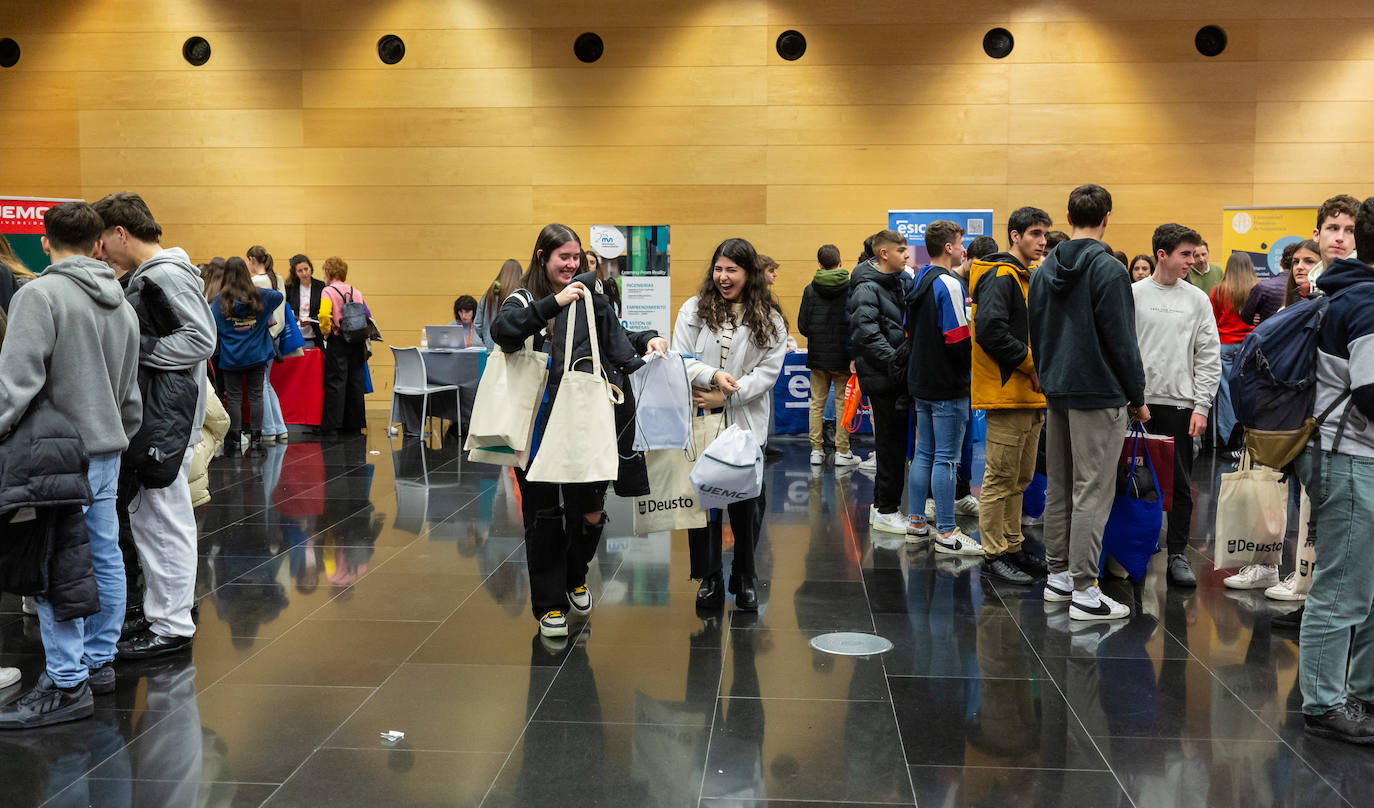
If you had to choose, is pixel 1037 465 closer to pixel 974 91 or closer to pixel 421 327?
pixel 974 91

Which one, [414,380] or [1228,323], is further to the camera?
[414,380]

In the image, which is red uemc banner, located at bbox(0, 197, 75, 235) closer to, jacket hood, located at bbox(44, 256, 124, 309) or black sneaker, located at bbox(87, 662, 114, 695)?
jacket hood, located at bbox(44, 256, 124, 309)

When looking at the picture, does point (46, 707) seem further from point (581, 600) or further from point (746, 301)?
point (746, 301)

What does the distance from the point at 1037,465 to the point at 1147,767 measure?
9.83 ft

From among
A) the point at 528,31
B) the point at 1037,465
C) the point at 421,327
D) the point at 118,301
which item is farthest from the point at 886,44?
the point at 118,301

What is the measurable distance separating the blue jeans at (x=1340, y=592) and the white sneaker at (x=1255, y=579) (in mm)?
1650

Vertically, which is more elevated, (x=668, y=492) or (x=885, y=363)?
(x=885, y=363)

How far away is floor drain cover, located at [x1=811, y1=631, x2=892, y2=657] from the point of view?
4207 mm

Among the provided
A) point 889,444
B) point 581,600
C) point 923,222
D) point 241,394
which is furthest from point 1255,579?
point 241,394

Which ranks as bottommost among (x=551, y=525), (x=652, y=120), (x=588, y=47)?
(x=551, y=525)

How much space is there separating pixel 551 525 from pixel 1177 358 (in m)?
2.96

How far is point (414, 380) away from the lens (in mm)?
10133

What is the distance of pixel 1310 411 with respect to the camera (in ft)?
11.7

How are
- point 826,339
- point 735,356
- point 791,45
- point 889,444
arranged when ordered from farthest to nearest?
point 791,45, point 826,339, point 889,444, point 735,356
